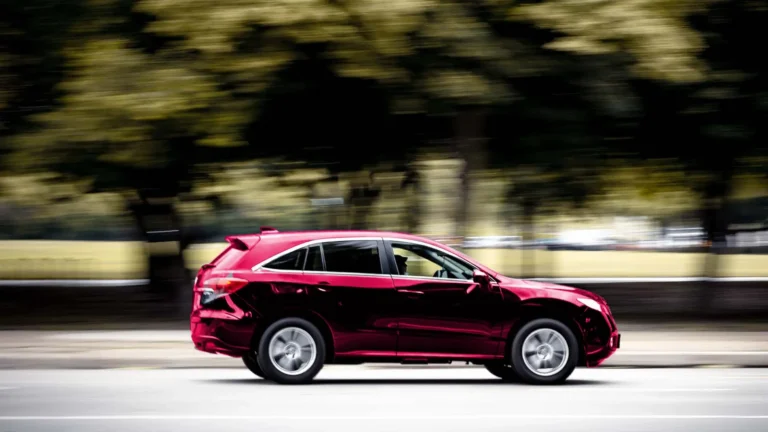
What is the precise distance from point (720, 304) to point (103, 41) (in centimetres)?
1664

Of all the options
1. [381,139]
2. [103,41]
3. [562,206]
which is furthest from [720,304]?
[103,41]

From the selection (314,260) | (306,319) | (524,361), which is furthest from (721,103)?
(306,319)

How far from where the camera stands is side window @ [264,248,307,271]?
11602 mm

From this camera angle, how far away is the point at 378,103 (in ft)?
58.6

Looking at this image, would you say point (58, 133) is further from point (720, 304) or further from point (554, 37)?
point (720, 304)

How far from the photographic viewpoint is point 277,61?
15.6 metres

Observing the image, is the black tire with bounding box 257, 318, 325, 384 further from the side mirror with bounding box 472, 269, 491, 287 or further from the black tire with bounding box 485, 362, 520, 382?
the black tire with bounding box 485, 362, 520, 382

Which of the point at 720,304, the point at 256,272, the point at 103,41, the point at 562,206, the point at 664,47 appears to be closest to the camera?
the point at 256,272

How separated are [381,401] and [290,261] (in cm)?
188

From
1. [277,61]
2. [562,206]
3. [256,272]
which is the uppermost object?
[277,61]

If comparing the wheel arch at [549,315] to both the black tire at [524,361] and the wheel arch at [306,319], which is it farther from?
the wheel arch at [306,319]

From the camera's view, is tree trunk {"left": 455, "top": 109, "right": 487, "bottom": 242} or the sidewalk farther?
tree trunk {"left": 455, "top": 109, "right": 487, "bottom": 242}

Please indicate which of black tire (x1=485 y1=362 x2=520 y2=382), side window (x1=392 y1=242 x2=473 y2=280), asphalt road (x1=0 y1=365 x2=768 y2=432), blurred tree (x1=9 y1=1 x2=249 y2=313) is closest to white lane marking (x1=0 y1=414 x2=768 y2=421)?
asphalt road (x1=0 y1=365 x2=768 y2=432)

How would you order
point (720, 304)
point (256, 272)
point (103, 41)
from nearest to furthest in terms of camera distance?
point (256, 272) < point (103, 41) < point (720, 304)
